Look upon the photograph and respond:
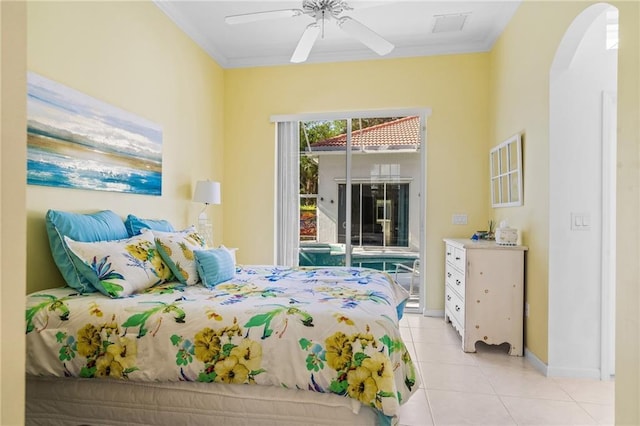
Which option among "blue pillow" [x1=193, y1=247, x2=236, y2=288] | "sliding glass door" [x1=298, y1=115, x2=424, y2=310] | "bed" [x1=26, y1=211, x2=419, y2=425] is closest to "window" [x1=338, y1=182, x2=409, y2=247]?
"sliding glass door" [x1=298, y1=115, x2=424, y2=310]

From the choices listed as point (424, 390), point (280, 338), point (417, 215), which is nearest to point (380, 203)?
point (417, 215)

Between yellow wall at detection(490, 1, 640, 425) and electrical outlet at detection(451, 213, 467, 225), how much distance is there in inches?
16.0

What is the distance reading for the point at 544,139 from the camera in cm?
266

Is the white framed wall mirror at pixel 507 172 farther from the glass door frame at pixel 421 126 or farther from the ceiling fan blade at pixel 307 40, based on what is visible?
the ceiling fan blade at pixel 307 40

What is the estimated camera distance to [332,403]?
1.63 metres

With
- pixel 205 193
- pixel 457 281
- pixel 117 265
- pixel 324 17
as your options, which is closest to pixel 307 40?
pixel 324 17

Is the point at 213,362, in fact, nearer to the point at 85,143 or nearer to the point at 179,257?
the point at 179,257

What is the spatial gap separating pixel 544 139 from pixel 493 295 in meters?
1.31

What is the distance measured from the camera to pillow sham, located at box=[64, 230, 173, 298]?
77.6 inches

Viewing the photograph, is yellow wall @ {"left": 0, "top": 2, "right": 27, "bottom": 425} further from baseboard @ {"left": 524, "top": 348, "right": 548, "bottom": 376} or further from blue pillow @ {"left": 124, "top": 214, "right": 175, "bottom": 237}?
baseboard @ {"left": 524, "top": 348, "right": 548, "bottom": 376}

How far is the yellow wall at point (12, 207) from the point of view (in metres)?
0.58

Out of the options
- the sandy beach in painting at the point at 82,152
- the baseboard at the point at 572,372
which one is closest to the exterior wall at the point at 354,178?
the baseboard at the point at 572,372

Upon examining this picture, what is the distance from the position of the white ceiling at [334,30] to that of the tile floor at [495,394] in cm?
299

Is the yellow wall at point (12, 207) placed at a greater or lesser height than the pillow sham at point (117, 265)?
greater
